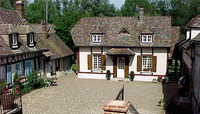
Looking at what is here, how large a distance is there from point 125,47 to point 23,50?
10.5m

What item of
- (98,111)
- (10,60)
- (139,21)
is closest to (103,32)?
(139,21)

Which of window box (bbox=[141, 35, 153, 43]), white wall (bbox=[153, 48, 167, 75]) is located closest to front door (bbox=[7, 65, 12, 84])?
window box (bbox=[141, 35, 153, 43])

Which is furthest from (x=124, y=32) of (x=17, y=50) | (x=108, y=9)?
(x=108, y=9)

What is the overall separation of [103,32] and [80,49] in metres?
3.18

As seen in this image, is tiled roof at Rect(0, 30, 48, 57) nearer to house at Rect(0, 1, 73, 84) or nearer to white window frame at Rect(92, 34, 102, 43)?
house at Rect(0, 1, 73, 84)

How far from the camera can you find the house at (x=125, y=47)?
2392 centimetres

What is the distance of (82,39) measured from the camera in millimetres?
25844

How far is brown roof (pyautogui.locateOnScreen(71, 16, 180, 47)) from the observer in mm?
24109

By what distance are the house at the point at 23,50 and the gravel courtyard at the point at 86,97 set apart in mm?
2393

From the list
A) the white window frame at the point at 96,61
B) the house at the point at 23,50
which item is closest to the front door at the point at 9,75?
the house at the point at 23,50

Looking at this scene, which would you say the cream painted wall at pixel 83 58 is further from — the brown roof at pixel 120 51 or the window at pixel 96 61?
the brown roof at pixel 120 51

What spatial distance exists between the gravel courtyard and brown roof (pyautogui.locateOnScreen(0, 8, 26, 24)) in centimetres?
715

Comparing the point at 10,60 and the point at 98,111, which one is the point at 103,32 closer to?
the point at 10,60

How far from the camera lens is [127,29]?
1011 inches
